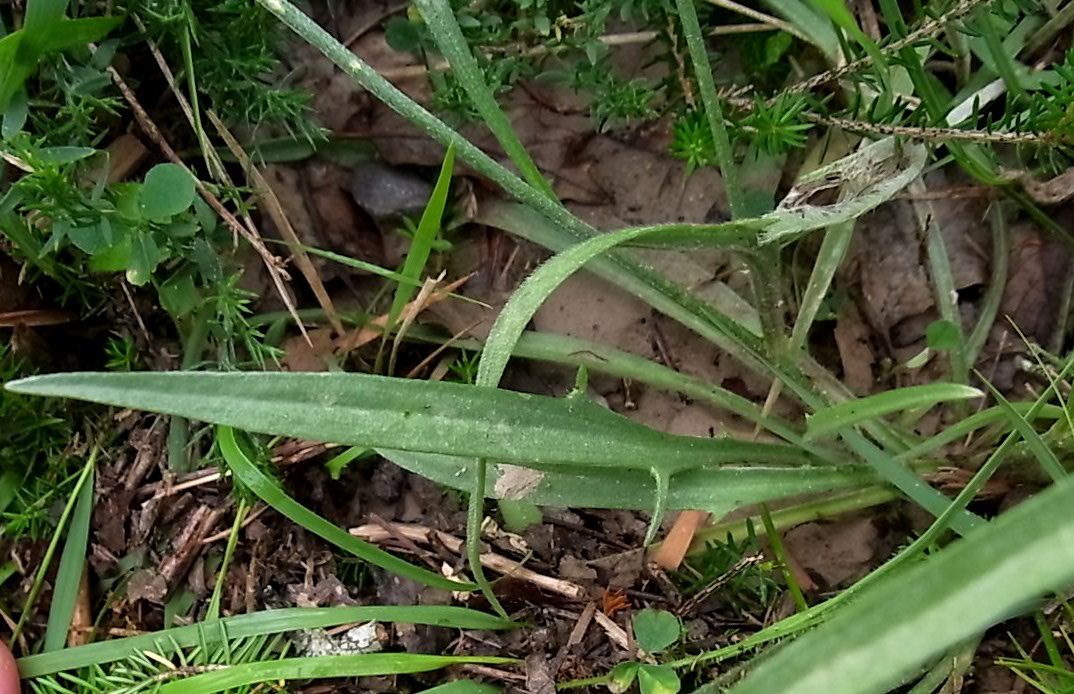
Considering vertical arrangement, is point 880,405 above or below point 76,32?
below

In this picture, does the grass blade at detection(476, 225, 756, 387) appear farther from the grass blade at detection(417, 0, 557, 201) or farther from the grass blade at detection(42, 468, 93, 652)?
the grass blade at detection(42, 468, 93, 652)

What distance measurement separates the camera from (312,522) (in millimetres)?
934

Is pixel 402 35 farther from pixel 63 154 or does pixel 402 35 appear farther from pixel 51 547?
pixel 51 547

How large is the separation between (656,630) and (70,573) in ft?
2.12

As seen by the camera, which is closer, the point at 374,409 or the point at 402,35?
the point at 374,409

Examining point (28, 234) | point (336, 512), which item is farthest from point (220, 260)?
point (336, 512)

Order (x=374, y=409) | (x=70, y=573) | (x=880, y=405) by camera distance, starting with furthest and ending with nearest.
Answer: (x=70, y=573) → (x=880, y=405) → (x=374, y=409)

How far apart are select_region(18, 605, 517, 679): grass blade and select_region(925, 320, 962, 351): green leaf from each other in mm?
518

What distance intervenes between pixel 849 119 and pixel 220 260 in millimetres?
675

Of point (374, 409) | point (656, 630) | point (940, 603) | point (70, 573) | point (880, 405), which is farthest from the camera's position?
point (70, 573)

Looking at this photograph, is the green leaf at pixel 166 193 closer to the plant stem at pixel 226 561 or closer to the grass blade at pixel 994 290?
the plant stem at pixel 226 561

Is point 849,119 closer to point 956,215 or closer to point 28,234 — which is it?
point 956,215

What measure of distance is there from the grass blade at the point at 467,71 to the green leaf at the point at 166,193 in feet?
0.97

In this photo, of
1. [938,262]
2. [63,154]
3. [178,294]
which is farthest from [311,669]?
[938,262]
